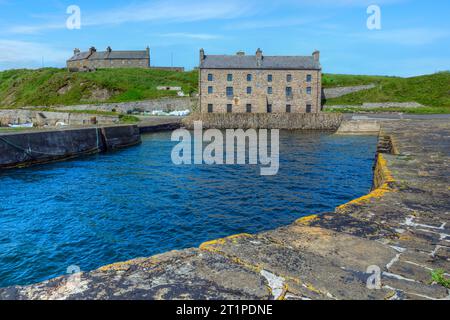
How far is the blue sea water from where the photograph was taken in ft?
33.3

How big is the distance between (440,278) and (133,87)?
268 feet

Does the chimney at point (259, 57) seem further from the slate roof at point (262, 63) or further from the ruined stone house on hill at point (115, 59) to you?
the ruined stone house on hill at point (115, 59)

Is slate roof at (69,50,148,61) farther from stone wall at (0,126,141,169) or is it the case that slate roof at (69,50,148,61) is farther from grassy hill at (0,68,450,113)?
stone wall at (0,126,141,169)

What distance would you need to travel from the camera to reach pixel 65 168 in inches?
931

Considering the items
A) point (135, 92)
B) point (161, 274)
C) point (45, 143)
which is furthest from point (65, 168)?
point (135, 92)

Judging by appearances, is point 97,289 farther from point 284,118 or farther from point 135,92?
point 135,92

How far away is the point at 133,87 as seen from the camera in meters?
79.1

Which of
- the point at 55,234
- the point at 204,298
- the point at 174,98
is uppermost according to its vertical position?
the point at 174,98

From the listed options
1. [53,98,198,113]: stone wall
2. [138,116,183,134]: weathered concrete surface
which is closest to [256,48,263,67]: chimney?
[53,98,198,113]: stone wall

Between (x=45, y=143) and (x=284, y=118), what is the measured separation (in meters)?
35.6

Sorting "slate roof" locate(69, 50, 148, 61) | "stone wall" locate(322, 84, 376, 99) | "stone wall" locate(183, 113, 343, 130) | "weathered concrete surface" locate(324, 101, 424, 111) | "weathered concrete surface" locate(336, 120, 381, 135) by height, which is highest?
"slate roof" locate(69, 50, 148, 61)

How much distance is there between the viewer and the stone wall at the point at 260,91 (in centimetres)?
5628

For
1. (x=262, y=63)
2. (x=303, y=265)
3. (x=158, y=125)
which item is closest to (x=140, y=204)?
(x=303, y=265)

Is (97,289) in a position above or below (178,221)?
above
